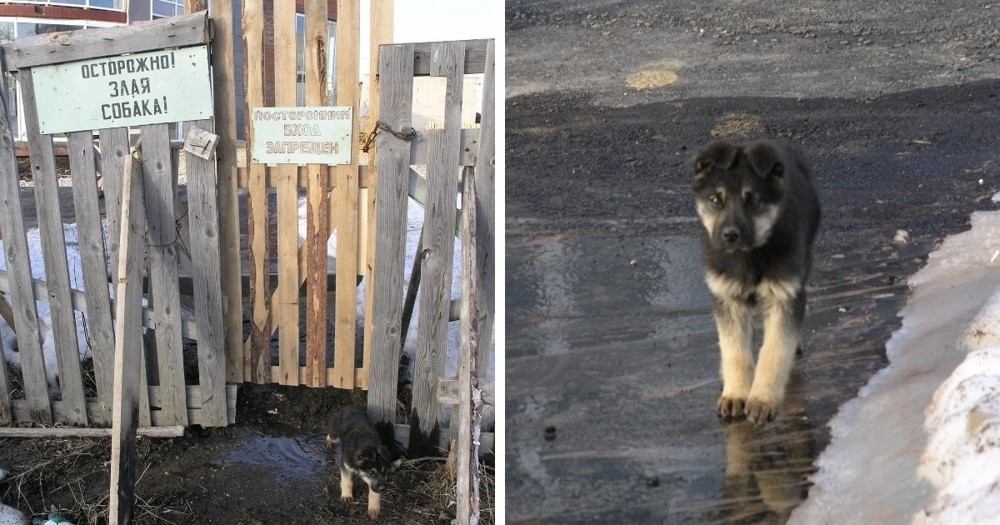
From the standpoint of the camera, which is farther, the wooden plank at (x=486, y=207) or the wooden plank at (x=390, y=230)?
the wooden plank at (x=390, y=230)

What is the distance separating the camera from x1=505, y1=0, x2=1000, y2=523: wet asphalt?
2.50 meters

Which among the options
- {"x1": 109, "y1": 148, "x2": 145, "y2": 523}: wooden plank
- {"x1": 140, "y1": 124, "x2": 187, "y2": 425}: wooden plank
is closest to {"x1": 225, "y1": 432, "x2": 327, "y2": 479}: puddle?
{"x1": 140, "y1": 124, "x2": 187, "y2": 425}: wooden plank

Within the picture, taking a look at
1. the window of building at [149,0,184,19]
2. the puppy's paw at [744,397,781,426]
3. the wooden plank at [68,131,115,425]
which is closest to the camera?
the puppy's paw at [744,397,781,426]

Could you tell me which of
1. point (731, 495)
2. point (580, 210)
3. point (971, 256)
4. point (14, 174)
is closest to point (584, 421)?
point (731, 495)

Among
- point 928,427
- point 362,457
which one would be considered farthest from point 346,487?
point 928,427

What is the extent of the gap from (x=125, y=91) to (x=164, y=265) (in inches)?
30.3

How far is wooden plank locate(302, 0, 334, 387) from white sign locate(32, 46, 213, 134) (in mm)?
480

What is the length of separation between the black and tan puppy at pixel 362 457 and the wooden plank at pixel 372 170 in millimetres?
219

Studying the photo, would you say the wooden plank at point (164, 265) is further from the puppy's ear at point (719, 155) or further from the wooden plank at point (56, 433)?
the puppy's ear at point (719, 155)

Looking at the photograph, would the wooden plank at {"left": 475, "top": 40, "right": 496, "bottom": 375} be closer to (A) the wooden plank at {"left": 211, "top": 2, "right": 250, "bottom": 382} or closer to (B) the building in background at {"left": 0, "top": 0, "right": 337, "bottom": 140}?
(A) the wooden plank at {"left": 211, "top": 2, "right": 250, "bottom": 382}

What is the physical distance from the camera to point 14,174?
4277 millimetres

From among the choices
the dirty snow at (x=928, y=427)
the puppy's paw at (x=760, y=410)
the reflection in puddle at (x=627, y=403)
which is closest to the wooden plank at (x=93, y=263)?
the reflection in puddle at (x=627, y=403)

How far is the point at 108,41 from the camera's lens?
12.9 ft

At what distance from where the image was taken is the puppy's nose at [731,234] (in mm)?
2594
